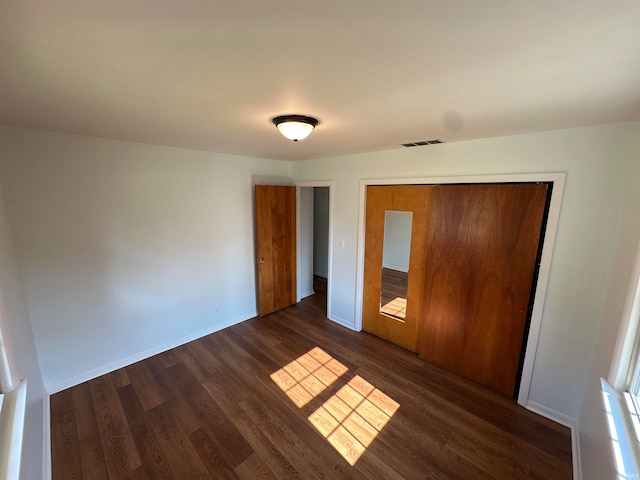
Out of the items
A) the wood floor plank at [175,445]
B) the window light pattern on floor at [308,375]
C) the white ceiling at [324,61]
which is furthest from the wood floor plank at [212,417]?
the white ceiling at [324,61]

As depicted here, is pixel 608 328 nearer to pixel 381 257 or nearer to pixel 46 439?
pixel 381 257

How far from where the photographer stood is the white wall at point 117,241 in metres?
2.19

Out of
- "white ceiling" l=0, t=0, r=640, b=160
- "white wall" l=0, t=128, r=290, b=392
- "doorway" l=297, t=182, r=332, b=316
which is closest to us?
"white ceiling" l=0, t=0, r=640, b=160

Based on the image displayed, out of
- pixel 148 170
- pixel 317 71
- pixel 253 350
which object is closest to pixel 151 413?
pixel 253 350

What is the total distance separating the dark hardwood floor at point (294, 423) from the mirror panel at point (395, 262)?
1.94ft

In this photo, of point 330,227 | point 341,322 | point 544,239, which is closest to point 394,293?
point 341,322

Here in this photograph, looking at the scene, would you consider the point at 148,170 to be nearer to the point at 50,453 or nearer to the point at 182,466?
the point at 50,453

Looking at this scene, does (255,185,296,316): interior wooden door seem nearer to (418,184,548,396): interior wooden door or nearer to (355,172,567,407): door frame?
(355,172,567,407): door frame

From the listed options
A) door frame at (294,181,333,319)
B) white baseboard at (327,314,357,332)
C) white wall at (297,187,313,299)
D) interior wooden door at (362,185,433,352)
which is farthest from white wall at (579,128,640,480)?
white wall at (297,187,313,299)

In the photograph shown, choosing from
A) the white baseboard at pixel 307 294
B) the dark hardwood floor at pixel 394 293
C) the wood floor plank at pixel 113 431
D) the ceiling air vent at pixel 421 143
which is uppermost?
the ceiling air vent at pixel 421 143

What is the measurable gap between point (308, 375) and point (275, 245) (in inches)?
74.4

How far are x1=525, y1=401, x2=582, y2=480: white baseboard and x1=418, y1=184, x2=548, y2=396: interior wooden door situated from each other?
7.8 inches

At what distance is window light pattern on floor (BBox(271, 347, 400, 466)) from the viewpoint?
2033mm

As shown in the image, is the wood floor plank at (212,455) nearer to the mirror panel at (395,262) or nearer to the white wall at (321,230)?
the mirror panel at (395,262)
